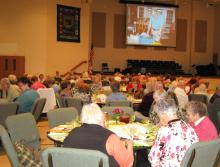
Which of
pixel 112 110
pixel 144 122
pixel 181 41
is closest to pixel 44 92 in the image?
pixel 112 110

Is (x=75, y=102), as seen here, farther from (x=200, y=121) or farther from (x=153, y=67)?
(x=153, y=67)

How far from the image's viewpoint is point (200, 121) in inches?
175

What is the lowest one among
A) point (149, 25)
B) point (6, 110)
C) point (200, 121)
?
point (6, 110)

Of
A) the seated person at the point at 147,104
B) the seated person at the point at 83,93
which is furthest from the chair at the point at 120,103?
the seated person at the point at 83,93

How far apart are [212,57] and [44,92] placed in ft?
59.3

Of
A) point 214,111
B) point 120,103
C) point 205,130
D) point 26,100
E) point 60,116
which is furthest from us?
point 26,100

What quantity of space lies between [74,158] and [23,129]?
184 cm

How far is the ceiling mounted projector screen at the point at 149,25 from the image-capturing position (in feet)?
77.8

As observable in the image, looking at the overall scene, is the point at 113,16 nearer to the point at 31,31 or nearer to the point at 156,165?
the point at 31,31

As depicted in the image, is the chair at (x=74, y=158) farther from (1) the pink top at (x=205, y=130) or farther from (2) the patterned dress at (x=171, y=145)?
(1) the pink top at (x=205, y=130)

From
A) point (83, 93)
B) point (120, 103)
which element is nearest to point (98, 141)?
point (120, 103)

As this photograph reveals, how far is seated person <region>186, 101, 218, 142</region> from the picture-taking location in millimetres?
4375

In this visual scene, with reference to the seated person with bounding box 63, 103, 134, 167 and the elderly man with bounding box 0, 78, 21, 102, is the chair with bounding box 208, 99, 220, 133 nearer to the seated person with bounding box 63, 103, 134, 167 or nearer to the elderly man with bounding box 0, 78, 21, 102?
the seated person with bounding box 63, 103, 134, 167

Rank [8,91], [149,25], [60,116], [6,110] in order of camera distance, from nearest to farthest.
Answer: [60,116] → [6,110] → [8,91] → [149,25]
